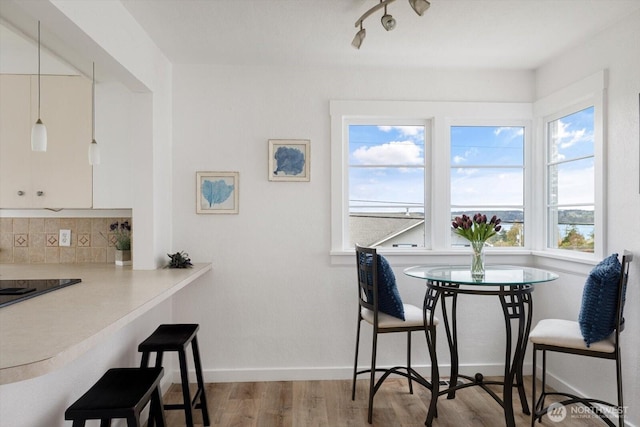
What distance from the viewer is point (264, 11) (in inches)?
94.3

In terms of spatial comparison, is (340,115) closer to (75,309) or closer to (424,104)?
(424,104)

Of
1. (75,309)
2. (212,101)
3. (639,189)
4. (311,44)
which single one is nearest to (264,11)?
(311,44)

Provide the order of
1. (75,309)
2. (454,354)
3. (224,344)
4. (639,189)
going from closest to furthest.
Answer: (75,309), (639,189), (454,354), (224,344)

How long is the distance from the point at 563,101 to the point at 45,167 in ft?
12.2

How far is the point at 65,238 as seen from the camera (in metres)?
3.12

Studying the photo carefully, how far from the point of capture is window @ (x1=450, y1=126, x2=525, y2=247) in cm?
342

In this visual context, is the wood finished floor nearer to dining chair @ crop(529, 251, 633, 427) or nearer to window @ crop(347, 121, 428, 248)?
dining chair @ crop(529, 251, 633, 427)

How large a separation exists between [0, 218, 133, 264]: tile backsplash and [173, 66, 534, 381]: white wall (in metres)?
0.53

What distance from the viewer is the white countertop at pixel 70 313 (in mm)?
1120

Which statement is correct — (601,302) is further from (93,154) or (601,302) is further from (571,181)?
(93,154)

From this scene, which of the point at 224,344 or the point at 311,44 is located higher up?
the point at 311,44

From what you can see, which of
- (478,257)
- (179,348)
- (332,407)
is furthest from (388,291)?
(179,348)

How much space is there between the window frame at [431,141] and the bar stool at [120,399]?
1.74 m

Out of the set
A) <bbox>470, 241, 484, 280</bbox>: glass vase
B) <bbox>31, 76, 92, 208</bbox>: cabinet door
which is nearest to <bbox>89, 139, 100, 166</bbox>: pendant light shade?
<bbox>31, 76, 92, 208</bbox>: cabinet door
